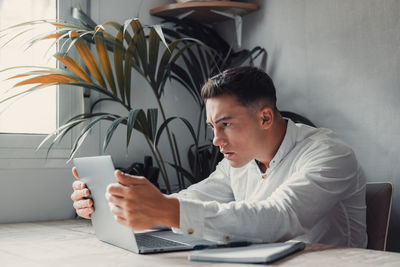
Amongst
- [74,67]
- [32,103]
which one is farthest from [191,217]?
[32,103]

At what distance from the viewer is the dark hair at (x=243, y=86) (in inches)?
67.1

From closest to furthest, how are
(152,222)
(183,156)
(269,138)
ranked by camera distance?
(152,222) < (269,138) < (183,156)

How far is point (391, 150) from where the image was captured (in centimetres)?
221

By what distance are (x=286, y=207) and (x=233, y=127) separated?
→ 40 centimetres

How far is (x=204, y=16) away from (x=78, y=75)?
0.92 metres

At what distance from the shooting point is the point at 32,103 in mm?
2537

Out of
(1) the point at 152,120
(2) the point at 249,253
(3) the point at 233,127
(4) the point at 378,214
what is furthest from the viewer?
(1) the point at 152,120

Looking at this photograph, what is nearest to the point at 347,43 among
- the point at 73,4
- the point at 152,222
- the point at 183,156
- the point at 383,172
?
the point at 383,172

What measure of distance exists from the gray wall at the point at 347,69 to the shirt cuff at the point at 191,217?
1256 mm

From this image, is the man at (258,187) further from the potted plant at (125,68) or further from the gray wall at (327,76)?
the gray wall at (327,76)

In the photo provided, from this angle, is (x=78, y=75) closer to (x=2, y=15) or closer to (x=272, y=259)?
(x=2, y=15)

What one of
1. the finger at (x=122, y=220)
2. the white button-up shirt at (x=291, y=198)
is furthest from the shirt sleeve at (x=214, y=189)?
the finger at (x=122, y=220)

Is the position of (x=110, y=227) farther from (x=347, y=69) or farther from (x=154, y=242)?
(x=347, y=69)

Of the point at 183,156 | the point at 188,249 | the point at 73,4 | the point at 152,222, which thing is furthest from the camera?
the point at 183,156
